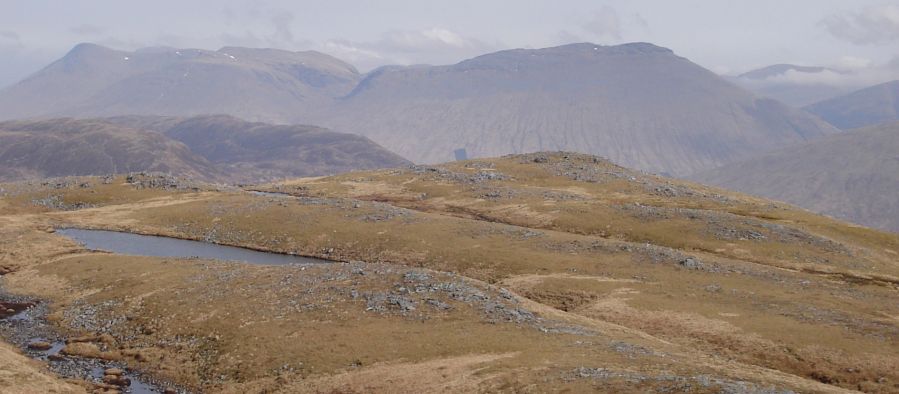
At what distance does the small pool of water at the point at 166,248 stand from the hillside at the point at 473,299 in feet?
9.60

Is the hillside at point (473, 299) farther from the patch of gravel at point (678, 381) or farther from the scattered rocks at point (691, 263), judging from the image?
the scattered rocks at point (691, 263)

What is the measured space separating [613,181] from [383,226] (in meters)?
73.6

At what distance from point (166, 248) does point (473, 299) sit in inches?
2295

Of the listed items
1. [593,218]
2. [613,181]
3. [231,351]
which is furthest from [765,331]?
[613,181]

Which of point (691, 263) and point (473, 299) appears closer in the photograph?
point (473, 299)

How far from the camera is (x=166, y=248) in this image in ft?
316

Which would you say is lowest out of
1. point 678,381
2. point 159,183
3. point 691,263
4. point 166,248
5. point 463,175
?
point 678,381

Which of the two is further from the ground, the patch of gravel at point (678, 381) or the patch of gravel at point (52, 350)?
the patch of gravel at point (678, 381)

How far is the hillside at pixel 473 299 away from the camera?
47.1 m

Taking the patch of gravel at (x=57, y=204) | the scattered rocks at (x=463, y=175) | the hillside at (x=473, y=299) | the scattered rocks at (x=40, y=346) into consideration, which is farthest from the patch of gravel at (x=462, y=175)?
the scattered rocks at (x=40, y=346)

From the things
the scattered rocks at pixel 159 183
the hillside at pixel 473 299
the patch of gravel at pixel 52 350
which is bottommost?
the patch of gravel at pixel 52 350

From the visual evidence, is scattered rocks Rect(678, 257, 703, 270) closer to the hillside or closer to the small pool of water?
the hillside

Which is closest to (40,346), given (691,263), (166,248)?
Answer: (166,248)

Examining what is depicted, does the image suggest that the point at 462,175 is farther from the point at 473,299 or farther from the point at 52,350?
the point at 52,350
